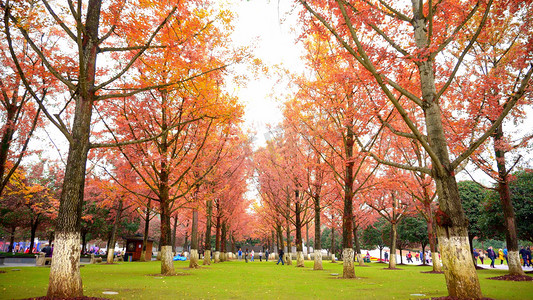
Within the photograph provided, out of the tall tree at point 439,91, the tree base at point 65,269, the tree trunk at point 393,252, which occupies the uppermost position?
the tall tree at point 439,91

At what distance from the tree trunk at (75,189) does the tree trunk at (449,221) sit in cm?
779

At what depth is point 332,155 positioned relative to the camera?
59.9ft

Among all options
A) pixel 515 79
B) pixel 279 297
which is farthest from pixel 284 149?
pixel 279 297

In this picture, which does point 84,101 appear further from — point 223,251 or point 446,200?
point 223,251

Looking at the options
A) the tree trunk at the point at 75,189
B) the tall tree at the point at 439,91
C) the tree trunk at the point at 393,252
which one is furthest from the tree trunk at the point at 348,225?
the tree trunk at the point at 393,252

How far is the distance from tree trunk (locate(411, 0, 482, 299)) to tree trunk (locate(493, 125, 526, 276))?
8.21 metres

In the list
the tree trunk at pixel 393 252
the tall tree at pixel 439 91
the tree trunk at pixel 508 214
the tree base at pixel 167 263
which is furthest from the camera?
the tree trunk at pixel 393 252

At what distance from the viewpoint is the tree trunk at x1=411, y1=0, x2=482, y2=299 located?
226 inches

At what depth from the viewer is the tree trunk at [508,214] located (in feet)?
40.4

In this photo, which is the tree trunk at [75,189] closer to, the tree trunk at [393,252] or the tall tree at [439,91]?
the tall tree at [439,91]

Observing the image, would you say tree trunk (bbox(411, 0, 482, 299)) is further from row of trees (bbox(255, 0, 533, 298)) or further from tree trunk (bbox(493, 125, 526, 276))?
tree trunk (bbox(493, 125, 526, 276))

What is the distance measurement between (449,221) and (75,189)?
8.32 metres

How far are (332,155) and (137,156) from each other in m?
11.3

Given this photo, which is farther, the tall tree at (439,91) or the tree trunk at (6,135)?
the tree trunk at (6,135)
